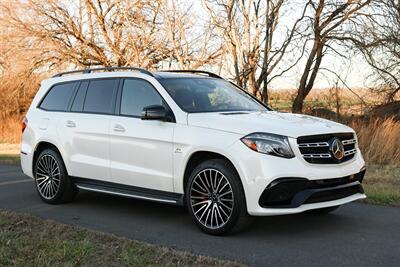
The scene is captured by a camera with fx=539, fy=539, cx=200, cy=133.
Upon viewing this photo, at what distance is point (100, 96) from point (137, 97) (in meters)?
0.78

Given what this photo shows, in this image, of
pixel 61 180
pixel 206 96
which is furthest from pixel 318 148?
pixel 61 180

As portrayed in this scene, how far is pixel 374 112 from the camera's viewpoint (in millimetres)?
18859

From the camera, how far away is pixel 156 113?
6.29 metres

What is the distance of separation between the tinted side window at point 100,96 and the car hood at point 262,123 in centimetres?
152

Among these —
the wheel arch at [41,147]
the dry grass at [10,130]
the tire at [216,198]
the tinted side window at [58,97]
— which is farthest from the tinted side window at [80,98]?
Result: the dry grass at [10,130]

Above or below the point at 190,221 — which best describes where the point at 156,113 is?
above

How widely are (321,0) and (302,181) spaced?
13.1m

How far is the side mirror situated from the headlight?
1194mm

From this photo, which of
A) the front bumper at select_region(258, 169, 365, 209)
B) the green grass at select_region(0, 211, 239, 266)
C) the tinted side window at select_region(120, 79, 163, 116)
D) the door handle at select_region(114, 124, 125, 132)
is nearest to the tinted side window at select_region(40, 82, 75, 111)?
the tinted side window at select_region(120, 79, 163, 116)

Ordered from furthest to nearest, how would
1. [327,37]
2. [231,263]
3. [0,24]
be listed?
[0,24] → [327,37] → [231,263]

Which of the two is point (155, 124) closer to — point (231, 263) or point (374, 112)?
point (231, 263)

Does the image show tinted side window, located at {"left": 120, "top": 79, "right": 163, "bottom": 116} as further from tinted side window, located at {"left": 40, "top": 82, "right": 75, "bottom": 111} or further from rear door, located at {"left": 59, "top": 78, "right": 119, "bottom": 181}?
tinted side window, located at {"left": 40, "top": 82, "right": 75, "bottom": 111}

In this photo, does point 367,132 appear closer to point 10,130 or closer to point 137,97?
point 137,97

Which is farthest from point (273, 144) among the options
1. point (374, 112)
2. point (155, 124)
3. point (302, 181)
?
point (374, 112)
